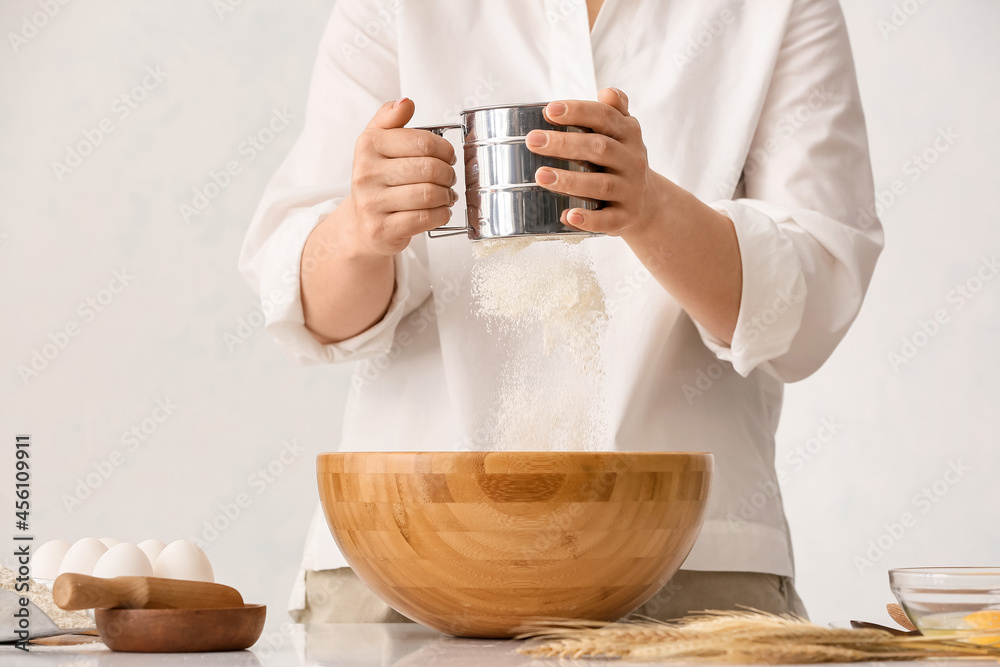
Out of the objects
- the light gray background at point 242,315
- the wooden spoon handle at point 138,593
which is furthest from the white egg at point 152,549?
the light gray background at point 242,315

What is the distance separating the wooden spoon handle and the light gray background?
91.6 inches

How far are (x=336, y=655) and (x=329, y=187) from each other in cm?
72

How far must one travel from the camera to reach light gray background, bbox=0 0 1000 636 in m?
2.90

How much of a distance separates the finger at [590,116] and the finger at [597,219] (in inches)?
2.7

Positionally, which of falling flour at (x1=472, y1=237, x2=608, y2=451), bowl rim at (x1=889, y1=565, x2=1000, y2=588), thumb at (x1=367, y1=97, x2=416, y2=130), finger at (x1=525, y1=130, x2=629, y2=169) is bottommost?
bowl rim at (x1=889, y1=565, x2=1000, y2=588)

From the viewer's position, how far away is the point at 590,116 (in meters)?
0.81

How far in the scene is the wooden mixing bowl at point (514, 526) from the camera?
0.69 meters

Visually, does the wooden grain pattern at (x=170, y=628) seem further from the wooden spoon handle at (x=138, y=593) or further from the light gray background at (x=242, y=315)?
the light gray background at (x=242, y=315)

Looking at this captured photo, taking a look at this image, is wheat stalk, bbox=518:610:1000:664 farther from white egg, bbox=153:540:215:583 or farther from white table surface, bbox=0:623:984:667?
white egg, bbox=153:540:215:583

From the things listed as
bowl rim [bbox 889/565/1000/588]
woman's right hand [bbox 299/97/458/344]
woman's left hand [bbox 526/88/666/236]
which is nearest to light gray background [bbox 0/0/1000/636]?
woman's right hand [bbox 299/97/458/344]

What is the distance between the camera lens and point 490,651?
0.69 metres

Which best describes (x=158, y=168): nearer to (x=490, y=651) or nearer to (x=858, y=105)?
(x=858, y=105)

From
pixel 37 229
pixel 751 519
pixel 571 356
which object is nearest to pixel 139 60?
pixel 37 229

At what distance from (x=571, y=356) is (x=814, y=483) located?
244cm
